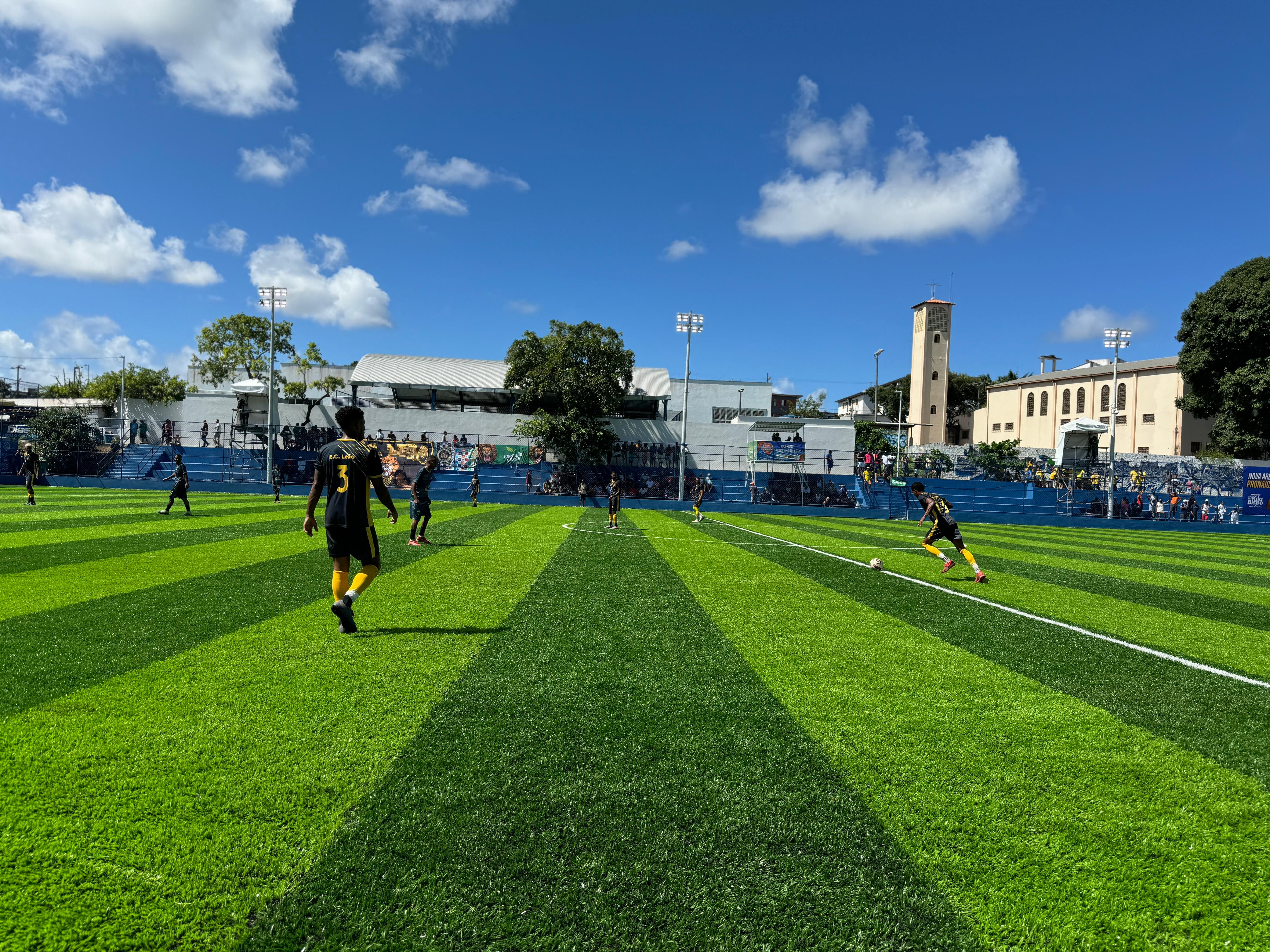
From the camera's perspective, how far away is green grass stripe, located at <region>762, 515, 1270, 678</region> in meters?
6.77

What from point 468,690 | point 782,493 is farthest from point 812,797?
point 782,493

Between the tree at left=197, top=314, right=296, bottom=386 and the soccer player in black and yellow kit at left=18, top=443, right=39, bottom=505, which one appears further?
the tree at left=197, top=314, right=296, bottom=386

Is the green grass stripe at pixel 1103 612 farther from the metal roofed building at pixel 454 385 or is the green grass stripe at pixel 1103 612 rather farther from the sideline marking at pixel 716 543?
the metal roofed building at pixel 454 385

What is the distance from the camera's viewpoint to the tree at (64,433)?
4025 cm

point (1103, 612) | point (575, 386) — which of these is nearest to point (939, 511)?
point (1103, 612)

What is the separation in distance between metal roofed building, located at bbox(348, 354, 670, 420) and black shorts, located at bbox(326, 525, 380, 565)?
150 ft

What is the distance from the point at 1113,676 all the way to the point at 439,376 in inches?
2057

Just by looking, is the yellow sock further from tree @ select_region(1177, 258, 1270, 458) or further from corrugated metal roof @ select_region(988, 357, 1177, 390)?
corrugated metal roof @ select_region(988, 357, 1177, 390)

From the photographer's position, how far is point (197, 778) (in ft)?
10.8

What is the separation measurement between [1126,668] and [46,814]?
755cm

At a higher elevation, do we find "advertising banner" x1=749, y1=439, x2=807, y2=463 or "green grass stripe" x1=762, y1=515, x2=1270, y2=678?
"advertising banner" x1=749, y1=439, x2=807, y2=463

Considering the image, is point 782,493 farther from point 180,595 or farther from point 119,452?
point 119,452

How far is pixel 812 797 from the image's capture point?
10.9 ft

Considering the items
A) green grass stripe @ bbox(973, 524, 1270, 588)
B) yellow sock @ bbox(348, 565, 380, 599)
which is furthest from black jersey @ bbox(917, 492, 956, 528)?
yellow sock @ bbox(348, 565, 380, 599)
